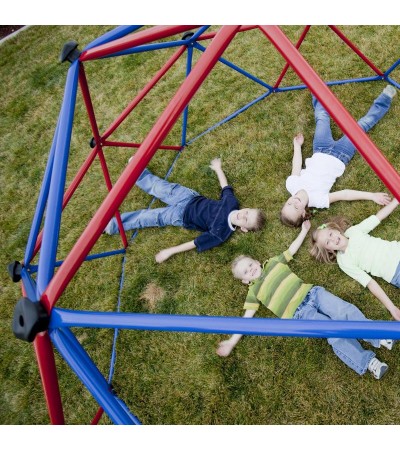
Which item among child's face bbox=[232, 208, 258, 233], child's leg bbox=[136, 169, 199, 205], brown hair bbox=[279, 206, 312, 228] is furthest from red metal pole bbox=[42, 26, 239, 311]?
child's leg bbox=[136, 169, 199, 205]

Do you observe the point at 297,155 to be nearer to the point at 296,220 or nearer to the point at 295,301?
the point at 296,220

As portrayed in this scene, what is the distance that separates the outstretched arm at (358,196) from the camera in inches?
160

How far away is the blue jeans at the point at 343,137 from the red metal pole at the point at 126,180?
2.64m

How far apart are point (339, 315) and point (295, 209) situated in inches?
42.9

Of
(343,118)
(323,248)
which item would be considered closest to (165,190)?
(323,248)

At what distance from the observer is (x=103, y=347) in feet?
13.2

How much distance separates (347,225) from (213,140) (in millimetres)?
1879

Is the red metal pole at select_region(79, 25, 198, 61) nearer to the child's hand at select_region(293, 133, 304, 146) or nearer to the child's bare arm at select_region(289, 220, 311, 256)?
the child's bare arm at select_region(289, 220, 311, 256)

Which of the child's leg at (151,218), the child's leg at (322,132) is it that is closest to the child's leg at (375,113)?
the child's leg at (322,132)

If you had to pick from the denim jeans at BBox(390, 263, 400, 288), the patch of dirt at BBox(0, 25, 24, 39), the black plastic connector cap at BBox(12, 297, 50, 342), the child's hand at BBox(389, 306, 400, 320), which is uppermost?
the patch of dirt at BBox(0, 25, 24, 39)

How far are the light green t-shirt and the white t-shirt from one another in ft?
1.54

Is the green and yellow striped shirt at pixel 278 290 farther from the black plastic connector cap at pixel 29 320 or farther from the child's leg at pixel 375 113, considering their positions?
the black plastic connector cap at pixel 29 320

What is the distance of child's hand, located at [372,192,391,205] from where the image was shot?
405 centimetres

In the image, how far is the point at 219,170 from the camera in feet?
15.3
